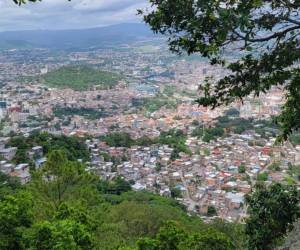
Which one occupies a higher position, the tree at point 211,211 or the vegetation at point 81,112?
the tree at point 211,211

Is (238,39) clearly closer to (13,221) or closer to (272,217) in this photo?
(272,217)

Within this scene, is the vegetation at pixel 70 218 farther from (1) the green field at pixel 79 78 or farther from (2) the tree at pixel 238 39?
(1) the green field at pixel 79 78

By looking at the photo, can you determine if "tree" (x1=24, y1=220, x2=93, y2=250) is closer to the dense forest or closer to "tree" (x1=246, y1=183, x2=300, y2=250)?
the dense forest

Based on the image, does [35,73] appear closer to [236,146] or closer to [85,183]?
[236,146]

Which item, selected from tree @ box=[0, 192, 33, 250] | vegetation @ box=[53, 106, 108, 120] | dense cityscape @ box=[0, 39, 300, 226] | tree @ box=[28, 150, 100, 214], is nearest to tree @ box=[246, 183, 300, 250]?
dense cityscape @ box=[0, 39, 300, 226]

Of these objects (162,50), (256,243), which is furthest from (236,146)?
(162,50)

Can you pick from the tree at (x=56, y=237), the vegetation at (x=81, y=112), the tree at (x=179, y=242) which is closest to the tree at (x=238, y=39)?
the tree at (x=56, y=237)

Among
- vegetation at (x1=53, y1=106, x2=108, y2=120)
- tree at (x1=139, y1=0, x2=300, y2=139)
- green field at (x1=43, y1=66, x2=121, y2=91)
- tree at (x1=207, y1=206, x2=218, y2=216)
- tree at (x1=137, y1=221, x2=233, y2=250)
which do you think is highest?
tree at (x1=139, y1=0, x2=300, y2=139)
